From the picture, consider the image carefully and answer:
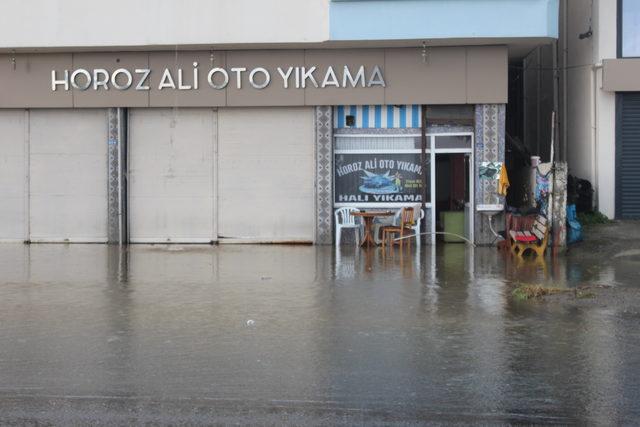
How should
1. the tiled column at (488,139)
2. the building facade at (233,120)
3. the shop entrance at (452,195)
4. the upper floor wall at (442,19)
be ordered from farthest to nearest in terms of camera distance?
the shop entrance at (452,195), the tiled column at (488,139), the building facade at (233,120), the upper floor wall at (442,19)

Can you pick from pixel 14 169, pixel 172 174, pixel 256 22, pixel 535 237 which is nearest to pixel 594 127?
pixel 535 237

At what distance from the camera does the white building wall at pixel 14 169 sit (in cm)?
1780

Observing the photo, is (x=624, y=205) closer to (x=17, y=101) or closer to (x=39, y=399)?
(x=17, y=101)

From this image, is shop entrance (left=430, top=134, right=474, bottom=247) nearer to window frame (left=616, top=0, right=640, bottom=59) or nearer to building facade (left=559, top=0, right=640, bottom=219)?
building facade (left=559, top=0, right=640, bottom=219)

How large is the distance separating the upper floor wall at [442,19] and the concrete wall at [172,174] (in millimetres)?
3595

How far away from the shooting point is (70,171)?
58.3ft

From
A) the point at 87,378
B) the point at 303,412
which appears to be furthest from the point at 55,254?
the point at 303,412

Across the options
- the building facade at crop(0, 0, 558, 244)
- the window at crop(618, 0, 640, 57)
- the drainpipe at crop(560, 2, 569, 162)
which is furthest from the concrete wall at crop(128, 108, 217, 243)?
the window at crop(618, 0, 640, 57)

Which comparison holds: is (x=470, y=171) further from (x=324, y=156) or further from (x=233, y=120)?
(x=233, y=120)

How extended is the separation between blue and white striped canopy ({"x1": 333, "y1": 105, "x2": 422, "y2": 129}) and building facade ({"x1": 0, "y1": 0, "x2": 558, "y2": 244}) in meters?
0.03

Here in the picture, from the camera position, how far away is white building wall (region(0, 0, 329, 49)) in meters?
16.4

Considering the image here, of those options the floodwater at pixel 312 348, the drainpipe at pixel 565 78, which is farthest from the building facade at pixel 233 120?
the floodwater at pixel 312 348

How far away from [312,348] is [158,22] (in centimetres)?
1080

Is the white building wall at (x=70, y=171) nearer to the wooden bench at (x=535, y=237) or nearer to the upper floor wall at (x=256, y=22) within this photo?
the upper floor wall at (x=256, y=22)
